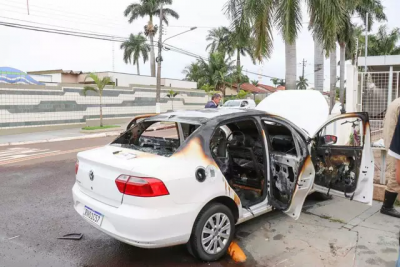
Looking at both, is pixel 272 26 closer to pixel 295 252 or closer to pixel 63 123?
pixel 295 252

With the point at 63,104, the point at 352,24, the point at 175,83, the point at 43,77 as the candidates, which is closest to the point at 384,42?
the point at 352,24

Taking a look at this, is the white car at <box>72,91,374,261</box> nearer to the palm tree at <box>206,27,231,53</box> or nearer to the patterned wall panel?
the patterned wall panel

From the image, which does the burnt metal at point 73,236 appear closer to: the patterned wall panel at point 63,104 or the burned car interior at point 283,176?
the burned car interior at point 283,176

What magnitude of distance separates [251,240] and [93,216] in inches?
70.3

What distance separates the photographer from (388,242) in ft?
12.3

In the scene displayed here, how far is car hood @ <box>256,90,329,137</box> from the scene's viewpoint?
17.3ft

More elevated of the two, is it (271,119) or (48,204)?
(271,119)

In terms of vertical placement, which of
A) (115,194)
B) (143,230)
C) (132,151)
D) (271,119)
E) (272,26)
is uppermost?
(272,26)

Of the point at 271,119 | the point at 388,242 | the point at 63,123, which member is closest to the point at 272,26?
the point at 271,119

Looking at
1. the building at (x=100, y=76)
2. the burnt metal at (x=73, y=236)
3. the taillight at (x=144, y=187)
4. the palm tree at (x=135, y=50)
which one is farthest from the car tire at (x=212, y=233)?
the palm tree at (x=135, y=50)

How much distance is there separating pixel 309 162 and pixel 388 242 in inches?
47.8

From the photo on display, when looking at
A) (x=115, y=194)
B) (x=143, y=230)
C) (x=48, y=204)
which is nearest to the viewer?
(x=143, y=230)

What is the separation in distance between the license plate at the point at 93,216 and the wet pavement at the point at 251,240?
1.53ft

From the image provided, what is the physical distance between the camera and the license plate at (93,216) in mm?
3168
